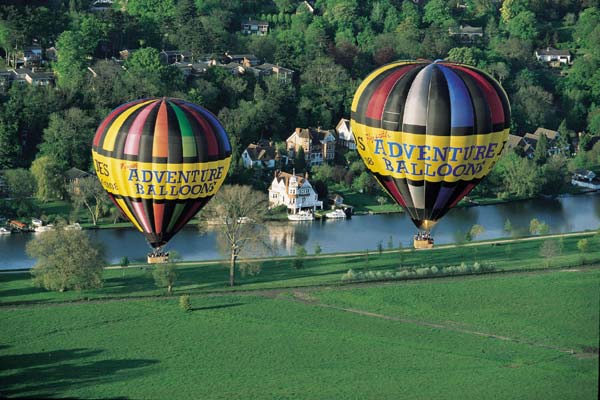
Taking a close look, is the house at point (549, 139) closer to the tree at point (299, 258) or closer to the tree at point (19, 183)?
the tree at point (299, 258)

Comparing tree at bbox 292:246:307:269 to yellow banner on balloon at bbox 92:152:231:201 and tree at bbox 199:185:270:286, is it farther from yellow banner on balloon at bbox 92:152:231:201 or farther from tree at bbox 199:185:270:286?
yellow banner on balloon at bbox 92:152:231:201

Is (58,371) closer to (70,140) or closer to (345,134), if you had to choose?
(70,140)

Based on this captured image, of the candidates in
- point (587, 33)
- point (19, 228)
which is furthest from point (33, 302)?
point (587, 33)

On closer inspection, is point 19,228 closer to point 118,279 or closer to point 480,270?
point 118,279

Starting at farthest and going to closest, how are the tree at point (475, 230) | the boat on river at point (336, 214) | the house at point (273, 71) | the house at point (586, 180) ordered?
the house at point (273, 71)
the house at point (586, 180)
the boat on river at point (336, 214)
the tree at point (475, 230)

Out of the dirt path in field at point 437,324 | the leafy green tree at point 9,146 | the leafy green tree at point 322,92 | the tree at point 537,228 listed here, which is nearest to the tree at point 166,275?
the dirt path in field at point 437,324
